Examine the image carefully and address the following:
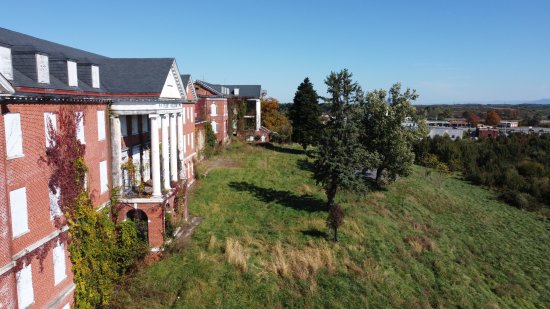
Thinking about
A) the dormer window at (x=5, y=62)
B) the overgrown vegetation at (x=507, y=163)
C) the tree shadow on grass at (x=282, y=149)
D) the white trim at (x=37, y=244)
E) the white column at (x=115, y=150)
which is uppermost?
the dormer window at (x=5, y=62)

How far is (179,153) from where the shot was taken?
29969mm

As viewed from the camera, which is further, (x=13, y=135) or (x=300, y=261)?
(x=300, y=261)

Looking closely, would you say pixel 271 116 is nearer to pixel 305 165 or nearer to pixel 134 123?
pixel 305 165

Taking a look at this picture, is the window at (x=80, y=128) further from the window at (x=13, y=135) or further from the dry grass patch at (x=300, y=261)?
the dry grass patch at (x=300, y=261)

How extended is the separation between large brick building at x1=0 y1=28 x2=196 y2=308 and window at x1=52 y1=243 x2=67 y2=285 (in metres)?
0.04

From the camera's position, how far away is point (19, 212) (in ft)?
42.4

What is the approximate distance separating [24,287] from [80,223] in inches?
151

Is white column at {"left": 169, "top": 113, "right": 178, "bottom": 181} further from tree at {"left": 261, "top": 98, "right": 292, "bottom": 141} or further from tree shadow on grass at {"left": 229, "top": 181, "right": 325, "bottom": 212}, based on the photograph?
tree at {"left": 261, "top": 98, "right": 292, "bottom": 141}

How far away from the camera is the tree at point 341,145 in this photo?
27922 millimetres

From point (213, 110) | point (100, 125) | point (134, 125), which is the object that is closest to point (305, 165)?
point (213, 110)

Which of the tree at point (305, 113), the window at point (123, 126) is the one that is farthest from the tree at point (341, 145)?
the tree at point (305, 113)

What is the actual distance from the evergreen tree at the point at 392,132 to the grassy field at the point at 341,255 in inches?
141

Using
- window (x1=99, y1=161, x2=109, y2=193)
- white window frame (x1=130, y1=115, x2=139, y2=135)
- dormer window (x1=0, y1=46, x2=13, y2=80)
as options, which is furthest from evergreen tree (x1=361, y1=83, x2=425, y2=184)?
dormer window (x1=0, y1=46, x2=13, y2=80)

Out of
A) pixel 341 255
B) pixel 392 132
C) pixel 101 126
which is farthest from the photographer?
pixel 392 132
